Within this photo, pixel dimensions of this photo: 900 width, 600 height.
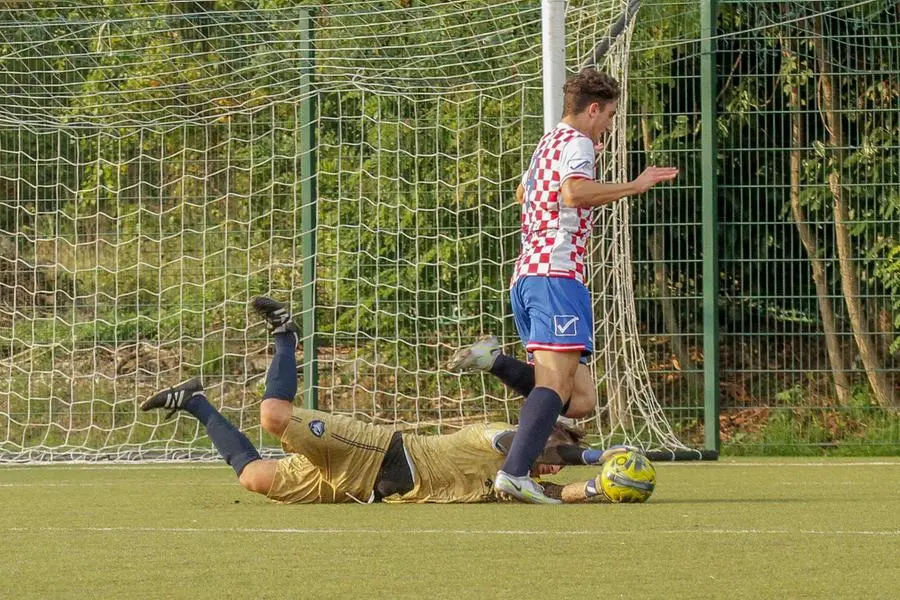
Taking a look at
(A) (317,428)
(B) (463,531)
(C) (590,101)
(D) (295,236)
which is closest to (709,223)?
(D) (295,236)

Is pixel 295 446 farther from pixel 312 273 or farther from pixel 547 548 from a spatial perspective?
pixel 312 273

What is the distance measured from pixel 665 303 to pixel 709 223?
0.77m

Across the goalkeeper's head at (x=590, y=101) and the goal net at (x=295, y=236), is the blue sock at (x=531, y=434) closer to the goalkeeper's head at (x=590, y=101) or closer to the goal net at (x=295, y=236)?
the goalkeeper's head at (x=590, y=101)

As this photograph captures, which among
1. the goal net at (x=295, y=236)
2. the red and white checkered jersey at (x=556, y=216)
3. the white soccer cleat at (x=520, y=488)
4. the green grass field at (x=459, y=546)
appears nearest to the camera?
the green grass field at (x=459, y=546)

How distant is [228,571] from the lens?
4316mm

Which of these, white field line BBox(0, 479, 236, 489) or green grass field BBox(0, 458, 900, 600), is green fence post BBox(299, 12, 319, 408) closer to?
white field line BBox(0, 479, 236, 489)

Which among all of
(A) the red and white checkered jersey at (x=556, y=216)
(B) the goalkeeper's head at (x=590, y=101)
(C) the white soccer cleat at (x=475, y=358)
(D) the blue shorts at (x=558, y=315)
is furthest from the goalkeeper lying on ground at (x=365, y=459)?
(B) the goalkeeper's head at (x=590, y=101)

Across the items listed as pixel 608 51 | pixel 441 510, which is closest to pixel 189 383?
pixel 441 510

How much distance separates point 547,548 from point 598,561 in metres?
0.33

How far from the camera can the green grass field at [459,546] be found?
3953 millimetres

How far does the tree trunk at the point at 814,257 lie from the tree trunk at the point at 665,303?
35.9 inches

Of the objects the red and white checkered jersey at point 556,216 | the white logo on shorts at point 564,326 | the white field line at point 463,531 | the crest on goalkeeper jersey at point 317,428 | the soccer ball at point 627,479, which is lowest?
the white field line at point 463,531

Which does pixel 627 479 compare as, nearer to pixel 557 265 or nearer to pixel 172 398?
pixel 557 265

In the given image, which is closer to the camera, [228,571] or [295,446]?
[228,571]
